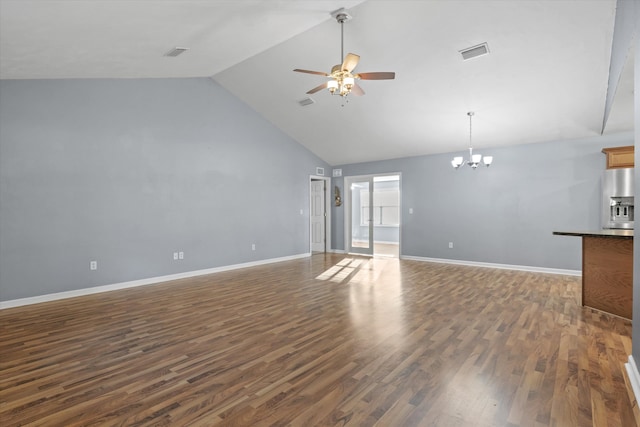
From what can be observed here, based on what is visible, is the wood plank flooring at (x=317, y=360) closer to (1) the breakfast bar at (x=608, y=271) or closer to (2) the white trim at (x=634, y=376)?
(2) the white trim at (x=634, y=376)

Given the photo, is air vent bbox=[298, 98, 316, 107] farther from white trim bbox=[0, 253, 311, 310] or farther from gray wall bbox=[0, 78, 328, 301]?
white trim bbox=[0, 253, 311, 310]

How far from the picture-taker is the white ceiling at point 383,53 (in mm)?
3268

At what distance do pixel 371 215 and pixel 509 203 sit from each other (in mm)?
3324

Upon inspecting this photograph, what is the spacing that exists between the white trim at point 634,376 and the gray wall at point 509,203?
14.8 ft

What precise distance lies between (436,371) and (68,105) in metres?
5.80

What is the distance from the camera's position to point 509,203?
6.77m

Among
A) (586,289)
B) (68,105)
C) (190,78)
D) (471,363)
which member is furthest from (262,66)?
(586,289)

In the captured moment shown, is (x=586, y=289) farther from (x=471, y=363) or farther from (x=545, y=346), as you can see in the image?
(x=471, y=363)

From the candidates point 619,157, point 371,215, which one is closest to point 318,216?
point 371,215

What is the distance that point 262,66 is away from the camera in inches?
224

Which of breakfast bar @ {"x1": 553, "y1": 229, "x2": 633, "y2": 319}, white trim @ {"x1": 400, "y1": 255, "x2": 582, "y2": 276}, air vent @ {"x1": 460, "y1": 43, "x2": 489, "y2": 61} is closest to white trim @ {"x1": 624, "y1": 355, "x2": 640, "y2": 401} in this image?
breakfast bar @ {"x1": 553, "y1": 229, "x2": 633, "y2": 319}

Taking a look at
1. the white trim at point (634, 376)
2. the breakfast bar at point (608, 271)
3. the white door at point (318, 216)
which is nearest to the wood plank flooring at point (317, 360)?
the white trim at point (634, 376)

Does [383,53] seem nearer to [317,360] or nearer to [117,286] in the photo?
[317,360]

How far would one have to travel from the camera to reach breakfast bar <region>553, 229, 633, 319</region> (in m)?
3.64
